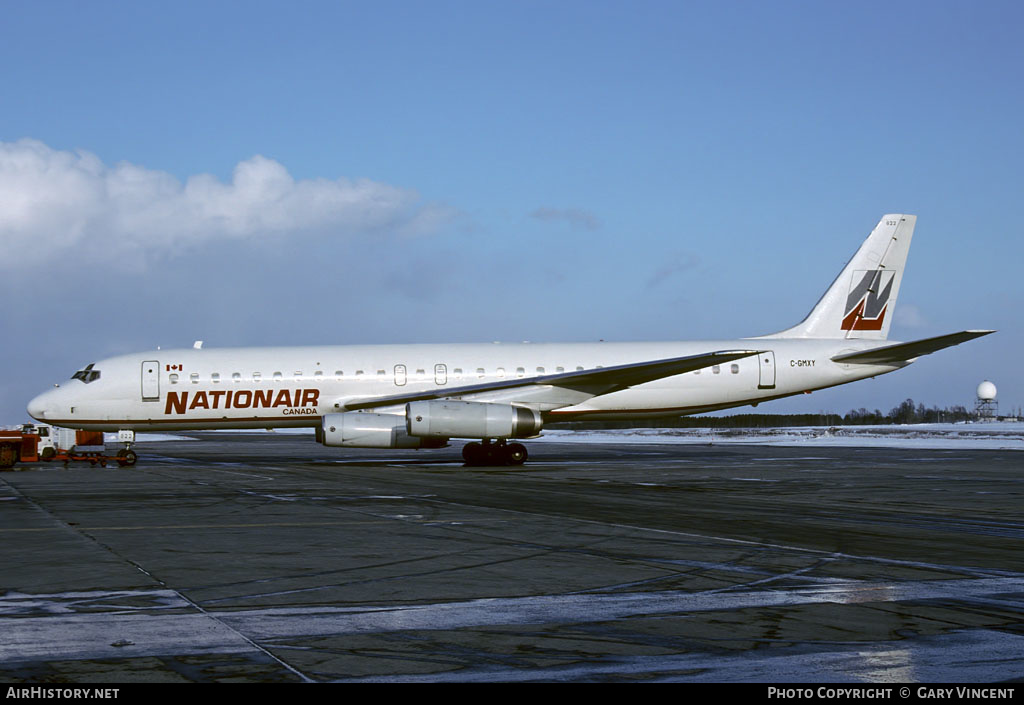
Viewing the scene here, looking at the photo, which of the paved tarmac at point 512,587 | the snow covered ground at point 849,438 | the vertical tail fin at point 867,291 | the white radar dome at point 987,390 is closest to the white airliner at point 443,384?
the vertical tail fin at point 867,291

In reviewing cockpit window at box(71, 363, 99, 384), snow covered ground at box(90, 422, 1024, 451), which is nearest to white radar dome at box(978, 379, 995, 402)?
snow covered ground at box(90, 422, 1024, 451)

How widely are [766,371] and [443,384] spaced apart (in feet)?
Result: 31.0

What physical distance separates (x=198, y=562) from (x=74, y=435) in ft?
87.7

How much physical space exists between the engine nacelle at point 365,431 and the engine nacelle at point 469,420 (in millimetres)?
410

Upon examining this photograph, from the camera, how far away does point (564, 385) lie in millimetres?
26203

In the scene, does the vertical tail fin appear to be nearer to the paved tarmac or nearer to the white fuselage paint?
the white fuselage paint

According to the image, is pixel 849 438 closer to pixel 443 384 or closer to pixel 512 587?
pixel 443 384

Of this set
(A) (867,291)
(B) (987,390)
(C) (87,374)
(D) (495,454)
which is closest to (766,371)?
(A) (867,291)

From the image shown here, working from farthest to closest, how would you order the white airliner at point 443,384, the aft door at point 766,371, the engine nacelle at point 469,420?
the aft door at point 766,371 → the white airliner at point 443,384 → the engine nacelle at point 469,420

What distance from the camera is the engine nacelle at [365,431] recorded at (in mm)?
23875

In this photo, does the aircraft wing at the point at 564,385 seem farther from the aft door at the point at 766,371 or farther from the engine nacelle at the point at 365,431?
Answer: the aft door at the point at 766,371

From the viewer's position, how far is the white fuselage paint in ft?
85.6
